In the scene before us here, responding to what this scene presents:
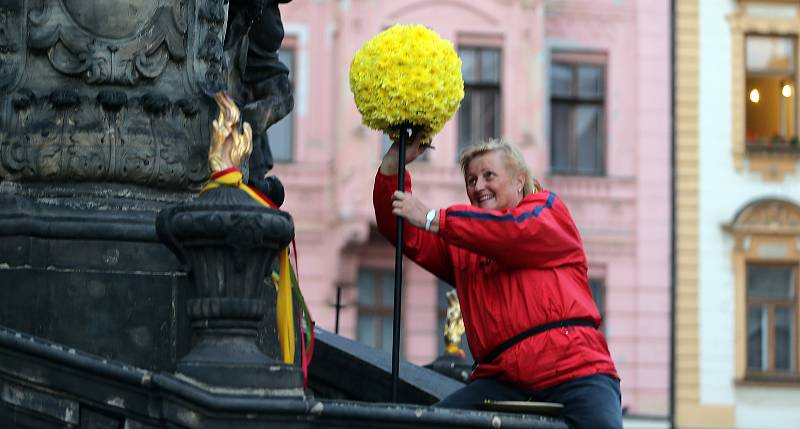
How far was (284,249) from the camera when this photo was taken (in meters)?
7.18

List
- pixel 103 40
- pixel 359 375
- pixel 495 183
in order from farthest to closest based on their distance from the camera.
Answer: pixel 359 375, pixel 103 40, pixel 495 183

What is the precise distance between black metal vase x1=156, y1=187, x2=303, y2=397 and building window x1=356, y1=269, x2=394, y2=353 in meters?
23.3

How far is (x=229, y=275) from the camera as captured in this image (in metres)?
6.84

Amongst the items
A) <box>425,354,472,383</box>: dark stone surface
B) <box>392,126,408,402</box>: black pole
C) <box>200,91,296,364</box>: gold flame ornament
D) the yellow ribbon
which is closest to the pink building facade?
<box>425,354,472,383</box>: dark stone surface

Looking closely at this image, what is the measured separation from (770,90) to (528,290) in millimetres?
24559

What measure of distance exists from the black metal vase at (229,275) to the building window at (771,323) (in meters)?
24.9

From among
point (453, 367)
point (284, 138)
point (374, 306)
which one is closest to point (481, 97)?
point (284, 138)

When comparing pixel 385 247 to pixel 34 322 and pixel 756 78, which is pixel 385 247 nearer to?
pixel 756 78

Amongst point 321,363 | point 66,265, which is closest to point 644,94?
point 321,363

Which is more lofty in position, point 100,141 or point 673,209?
point 673,209

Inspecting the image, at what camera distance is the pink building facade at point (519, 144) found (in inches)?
1187

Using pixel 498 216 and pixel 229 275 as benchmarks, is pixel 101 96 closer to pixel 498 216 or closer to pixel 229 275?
pixel 498 216

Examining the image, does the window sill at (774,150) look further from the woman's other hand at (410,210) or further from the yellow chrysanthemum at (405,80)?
the woman's other hand at (410,210)

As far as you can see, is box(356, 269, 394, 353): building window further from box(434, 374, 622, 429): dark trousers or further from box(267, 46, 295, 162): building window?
box(434, 374, 622, 429): dark trousers
